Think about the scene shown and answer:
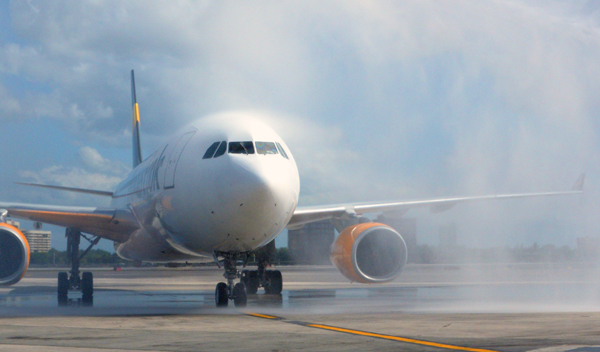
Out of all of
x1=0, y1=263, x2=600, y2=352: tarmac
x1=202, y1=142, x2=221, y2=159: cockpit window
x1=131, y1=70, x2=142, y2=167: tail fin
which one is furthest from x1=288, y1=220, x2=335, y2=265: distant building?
x1=0, y1=263, x2=600, y2=352: tarmac

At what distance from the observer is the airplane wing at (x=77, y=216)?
16031mm

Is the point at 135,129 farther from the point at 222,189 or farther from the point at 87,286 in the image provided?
the point at 222,189

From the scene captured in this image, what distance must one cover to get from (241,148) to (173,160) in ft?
7.03

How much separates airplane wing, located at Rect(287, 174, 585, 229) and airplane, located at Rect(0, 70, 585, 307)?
0.04 m

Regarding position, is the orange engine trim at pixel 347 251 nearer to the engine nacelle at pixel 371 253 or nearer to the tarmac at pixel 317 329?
the engine nacelle at pixel 371 253

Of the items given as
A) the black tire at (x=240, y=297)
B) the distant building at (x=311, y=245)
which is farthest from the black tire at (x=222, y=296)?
the distant building at (x=311, y=245)

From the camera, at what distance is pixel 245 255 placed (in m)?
14.0

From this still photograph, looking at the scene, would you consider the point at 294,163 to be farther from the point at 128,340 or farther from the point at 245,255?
the point at 128,340


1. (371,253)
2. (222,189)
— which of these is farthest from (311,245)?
(222,189)

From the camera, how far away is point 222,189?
11281mm

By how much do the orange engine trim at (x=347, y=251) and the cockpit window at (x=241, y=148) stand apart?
3.95 meters

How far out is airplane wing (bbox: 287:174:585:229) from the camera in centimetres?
1628

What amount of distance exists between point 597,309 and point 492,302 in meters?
2.95

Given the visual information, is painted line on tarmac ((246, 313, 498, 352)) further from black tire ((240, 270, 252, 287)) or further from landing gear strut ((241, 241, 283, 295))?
landing gear strut ((241, 241, 283, 295))
